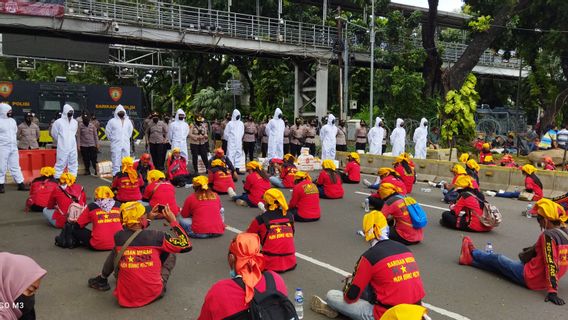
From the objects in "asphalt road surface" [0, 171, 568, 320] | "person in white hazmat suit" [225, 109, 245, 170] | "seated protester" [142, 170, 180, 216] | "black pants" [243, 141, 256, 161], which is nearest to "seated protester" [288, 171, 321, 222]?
"asphalt road surface" [0, 171, 568, 320]

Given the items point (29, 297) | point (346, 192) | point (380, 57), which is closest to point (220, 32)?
point (380, 57)

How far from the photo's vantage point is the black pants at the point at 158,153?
14.7 metres

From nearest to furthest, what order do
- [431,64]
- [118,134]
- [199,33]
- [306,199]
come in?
[306,199]
[118,134]
[199,33]
[431,64]

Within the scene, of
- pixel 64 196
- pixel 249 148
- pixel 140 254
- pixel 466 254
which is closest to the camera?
pixel 140 254

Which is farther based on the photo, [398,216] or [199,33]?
[199,33]

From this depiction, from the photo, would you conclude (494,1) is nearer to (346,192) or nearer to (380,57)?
(380,57)

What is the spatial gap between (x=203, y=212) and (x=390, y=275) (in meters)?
3.97

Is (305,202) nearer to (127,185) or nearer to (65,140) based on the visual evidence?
(127,185)

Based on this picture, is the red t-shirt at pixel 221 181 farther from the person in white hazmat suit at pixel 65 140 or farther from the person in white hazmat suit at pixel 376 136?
the person in white hazmat suit at pixel 376 136

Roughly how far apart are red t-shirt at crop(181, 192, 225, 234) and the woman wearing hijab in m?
4.16

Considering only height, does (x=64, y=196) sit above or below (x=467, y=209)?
above

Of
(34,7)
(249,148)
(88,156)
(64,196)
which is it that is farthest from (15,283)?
(34,7)

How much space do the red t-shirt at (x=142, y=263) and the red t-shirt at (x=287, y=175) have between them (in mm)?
7254

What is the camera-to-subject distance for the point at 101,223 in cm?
655
